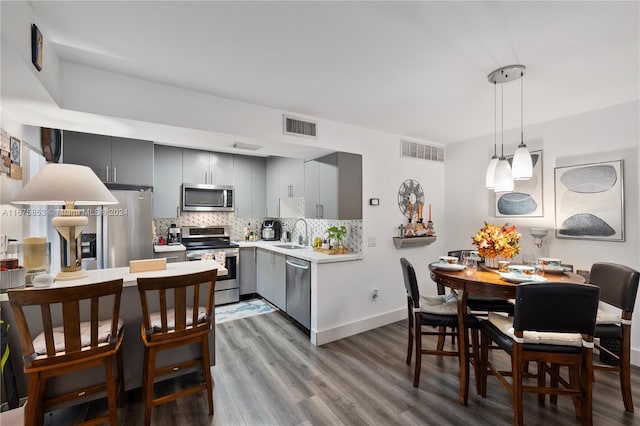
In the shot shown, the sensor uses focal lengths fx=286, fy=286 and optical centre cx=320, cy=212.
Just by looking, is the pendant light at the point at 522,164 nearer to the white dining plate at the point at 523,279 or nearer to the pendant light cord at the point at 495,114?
the pendant light cord at the point at 495,114

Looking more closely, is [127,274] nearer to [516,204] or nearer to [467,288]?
[467,288]

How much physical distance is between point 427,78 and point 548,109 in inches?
64.3

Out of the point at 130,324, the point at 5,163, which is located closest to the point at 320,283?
the point at 130,324

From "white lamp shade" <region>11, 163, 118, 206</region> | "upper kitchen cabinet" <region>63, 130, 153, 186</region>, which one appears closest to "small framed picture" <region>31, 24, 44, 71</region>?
"white lamp shade" <region>11, 163, 118, 206</region>

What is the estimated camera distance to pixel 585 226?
298 centimetres

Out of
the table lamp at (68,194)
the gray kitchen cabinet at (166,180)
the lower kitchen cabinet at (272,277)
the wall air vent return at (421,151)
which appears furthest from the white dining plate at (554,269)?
the gray kitchen cabinet at (166,180)

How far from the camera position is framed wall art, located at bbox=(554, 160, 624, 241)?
9.20ft

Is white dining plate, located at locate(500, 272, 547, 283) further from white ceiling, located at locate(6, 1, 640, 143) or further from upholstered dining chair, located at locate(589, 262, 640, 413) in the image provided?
white ceiling, located at locate(6, 1, 640, 143)

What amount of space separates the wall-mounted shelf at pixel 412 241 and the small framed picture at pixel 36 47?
11.7 feet

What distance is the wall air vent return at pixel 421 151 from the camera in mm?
3912

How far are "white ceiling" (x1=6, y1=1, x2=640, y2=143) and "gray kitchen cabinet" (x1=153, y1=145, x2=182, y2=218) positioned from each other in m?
2.26

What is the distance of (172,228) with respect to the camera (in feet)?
14.8

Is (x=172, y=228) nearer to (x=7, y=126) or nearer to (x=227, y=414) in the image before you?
(x=7, y=126)

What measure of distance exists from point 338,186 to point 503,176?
1.62m
